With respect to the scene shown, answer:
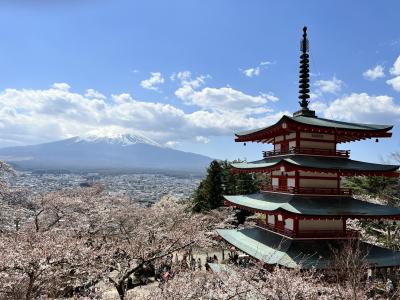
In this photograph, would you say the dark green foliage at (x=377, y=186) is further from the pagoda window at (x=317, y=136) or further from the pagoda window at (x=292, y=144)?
the pagoda window at (x=292, y=144)

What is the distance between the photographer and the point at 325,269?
49.5 feet

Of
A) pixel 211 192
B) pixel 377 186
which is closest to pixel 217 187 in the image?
pixel 211 192

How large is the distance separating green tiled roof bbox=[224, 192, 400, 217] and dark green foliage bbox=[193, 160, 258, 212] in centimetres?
2757

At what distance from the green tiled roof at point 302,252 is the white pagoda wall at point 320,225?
619mm

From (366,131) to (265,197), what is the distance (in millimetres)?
6006

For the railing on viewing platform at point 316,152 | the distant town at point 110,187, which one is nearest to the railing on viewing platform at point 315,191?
the railing on viewing platform at point 316,152

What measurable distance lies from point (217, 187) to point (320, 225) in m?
29.6

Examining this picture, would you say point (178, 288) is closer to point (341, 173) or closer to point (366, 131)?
point (341, 173)

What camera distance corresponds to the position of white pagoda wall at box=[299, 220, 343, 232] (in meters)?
16.9

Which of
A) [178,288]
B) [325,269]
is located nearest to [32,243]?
[178,288]

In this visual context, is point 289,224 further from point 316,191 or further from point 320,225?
point 316,191

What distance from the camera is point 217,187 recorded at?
46.4 m

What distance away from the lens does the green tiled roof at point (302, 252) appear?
15.1m

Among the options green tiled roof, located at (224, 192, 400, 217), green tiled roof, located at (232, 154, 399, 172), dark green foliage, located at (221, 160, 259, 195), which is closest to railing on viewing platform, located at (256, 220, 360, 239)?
green tiled roof, located at (224, 192, 400, 217)
